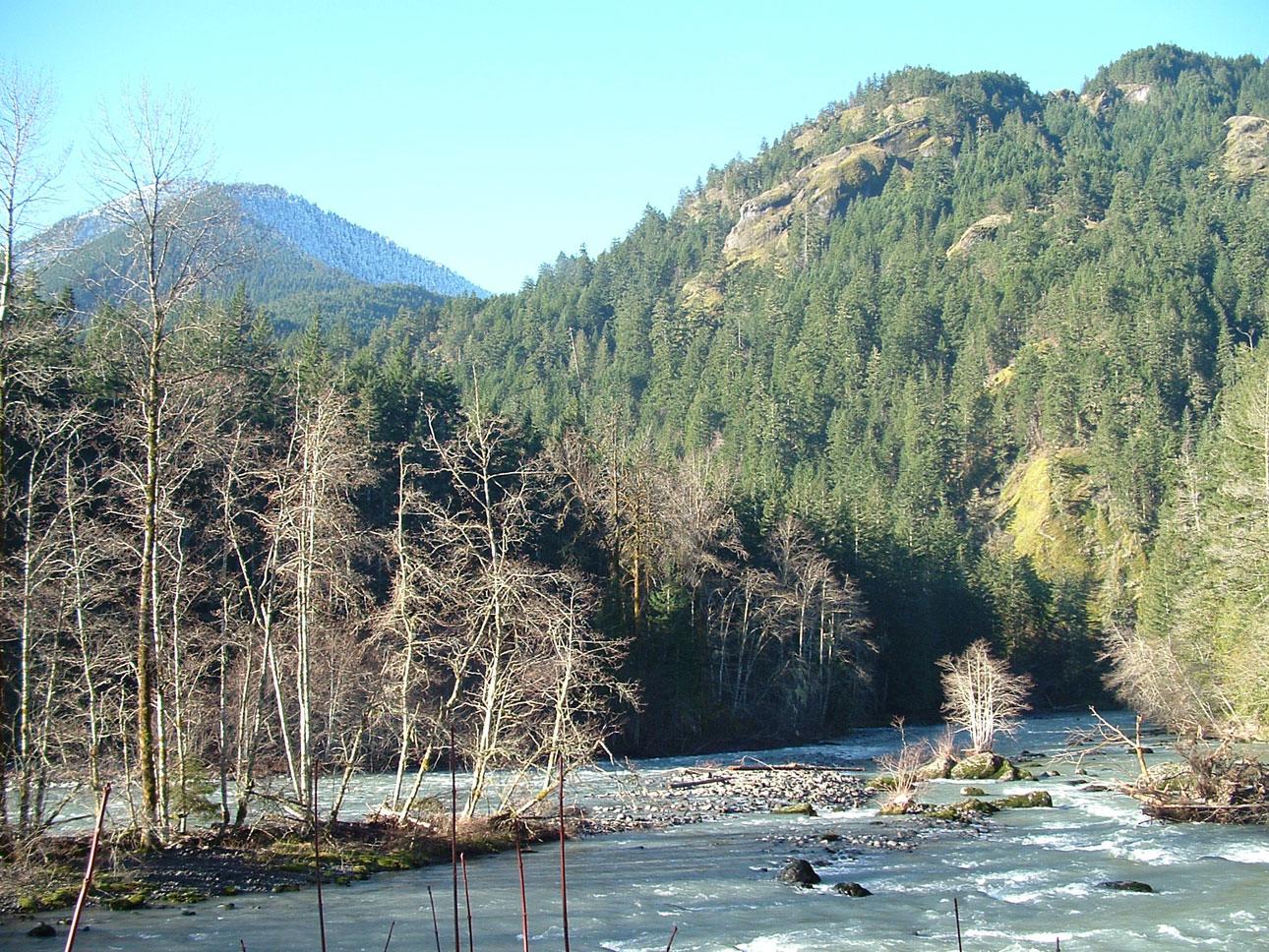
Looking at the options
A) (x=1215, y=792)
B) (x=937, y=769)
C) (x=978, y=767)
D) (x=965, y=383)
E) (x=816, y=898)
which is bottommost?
(x=937, y=769)

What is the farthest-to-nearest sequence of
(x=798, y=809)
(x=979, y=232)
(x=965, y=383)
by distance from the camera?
(x=979, y=232)
(x=965, y=383)
(x=798, y=809)

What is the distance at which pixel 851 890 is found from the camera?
1823 cm

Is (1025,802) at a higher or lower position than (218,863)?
lower

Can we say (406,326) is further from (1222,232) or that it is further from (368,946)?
(368,946)

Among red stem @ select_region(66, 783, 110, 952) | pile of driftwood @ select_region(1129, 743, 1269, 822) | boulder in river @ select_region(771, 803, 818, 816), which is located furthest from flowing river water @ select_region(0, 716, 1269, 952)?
red stem @ select_region(66, 783, 110, 952)

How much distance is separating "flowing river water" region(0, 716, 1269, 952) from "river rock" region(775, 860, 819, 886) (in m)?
0.26

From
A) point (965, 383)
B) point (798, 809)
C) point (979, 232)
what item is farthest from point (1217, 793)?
point (979, 232)

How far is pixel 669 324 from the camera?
181125 mm

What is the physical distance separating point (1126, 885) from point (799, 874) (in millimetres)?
5997

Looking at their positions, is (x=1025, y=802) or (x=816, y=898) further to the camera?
(x=1025, y=802)

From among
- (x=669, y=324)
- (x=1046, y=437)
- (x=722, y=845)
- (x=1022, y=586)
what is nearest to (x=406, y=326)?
(x=669, y=324)

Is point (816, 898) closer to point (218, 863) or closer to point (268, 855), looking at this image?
point (268, 855)

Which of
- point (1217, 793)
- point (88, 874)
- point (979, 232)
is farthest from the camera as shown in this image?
point (979, 232)

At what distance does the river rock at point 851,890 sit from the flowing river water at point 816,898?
329 millimetres
